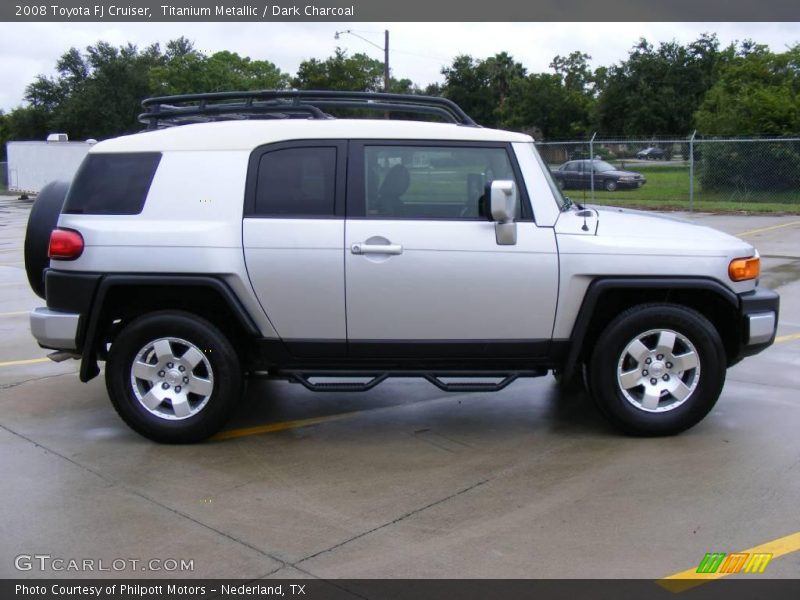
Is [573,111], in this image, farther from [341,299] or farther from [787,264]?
[341,299]

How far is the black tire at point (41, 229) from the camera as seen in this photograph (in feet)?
20.1

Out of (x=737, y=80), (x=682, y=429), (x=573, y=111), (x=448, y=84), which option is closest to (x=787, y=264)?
(x=682, y=429)

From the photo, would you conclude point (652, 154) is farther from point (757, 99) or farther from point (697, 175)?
point (757, 99)

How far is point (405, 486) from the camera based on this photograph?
475 centimetres

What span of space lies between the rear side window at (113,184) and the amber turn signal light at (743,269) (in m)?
3.59

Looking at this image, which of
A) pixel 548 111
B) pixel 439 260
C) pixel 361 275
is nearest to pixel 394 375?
pixel 361 275

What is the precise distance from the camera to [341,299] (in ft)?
17.1

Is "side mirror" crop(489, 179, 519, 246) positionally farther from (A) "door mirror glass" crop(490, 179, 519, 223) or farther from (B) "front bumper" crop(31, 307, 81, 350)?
(B) "front bumper" crop(31, 307, 81, 350)

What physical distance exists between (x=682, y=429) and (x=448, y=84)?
57.6 m

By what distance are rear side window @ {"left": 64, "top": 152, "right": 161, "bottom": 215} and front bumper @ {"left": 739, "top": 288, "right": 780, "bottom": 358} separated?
12.3ft

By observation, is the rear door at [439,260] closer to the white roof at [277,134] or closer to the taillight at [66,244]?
the white roof at [277,134]

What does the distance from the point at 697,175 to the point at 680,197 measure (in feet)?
2.62
